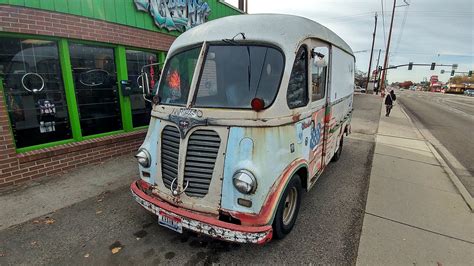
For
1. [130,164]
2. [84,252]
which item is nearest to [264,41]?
[84,252]

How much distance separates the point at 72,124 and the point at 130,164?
141cm

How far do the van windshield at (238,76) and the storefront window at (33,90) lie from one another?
12.2 feet

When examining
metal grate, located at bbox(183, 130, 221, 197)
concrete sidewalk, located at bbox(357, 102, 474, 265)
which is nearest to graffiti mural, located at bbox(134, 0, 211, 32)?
metal grate, located at bbox(183, 130, 221, 197)

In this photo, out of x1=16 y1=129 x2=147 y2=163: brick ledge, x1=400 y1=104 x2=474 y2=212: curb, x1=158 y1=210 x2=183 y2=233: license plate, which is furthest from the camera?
x1=16 y1=129 x2=147 y2=163: brick ledge

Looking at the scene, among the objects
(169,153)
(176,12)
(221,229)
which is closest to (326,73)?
(169,153)

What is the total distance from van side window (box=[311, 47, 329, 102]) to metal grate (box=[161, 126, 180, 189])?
1.89m

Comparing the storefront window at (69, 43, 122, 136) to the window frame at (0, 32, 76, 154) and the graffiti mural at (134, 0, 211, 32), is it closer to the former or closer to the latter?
the window frame at (0, 32, 76, 154)

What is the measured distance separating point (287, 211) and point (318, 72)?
6.42 ft

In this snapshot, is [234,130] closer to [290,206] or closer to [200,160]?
[200,160]

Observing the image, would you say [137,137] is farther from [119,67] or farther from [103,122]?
[119,67]

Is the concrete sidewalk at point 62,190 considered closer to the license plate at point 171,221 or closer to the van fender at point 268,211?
the license plate at point 171,221

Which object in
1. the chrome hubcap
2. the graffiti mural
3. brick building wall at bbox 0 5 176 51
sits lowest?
the chrome hubcap

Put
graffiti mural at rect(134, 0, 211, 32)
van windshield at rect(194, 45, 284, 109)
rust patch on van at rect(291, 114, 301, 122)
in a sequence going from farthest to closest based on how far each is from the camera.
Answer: graffiti mural at rect(134, 0, 211, 32), rust patch on van at rect(291, 114, 301, 122), van windshield at rect(194, 45, 284, 109)

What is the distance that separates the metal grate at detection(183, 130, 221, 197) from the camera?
270cm
